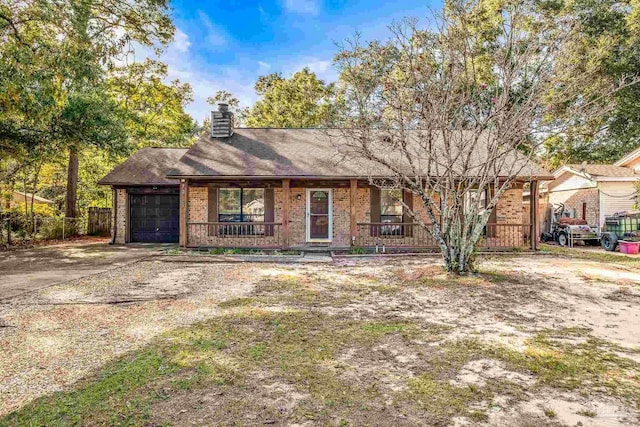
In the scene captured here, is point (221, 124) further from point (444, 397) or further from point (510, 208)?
point (444, 397)

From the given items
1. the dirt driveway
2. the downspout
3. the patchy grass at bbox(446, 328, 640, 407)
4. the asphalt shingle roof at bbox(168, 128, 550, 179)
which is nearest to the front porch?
the asphalt shingle roof at bbox(168, 128, 550, 179)

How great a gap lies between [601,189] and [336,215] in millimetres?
12572

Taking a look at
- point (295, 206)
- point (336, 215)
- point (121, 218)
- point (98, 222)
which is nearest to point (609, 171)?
point (336, 215)

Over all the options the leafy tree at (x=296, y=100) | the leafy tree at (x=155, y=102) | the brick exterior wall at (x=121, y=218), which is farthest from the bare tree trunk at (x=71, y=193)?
the leafy tree at (x=296, y=100)

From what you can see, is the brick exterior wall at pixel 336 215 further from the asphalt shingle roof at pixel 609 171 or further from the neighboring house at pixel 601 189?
the asphalt shingle roof at pixel 609 171

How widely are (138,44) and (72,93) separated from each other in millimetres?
3637

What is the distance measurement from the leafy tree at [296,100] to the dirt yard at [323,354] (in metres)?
22.3

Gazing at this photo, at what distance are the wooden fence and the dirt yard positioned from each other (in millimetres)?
12882

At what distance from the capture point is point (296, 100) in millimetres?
28188

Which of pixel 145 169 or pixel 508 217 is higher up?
pixel 145 169

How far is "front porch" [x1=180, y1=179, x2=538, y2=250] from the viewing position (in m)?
13.0

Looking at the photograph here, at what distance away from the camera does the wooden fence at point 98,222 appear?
18500 mm

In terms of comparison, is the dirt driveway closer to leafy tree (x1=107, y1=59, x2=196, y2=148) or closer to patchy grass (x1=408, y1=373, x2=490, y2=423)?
patchy grass (x1=408, y1=373, x2=490, y2=423)

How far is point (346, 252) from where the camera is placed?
1238 cm
